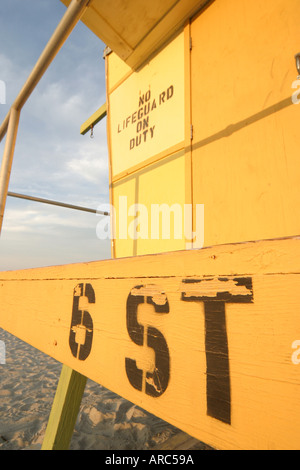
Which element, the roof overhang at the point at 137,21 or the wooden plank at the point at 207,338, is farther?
the roof overhang at the point at 137,21

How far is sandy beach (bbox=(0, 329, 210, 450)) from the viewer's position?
8.31 ft

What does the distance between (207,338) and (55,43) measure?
4.07ft

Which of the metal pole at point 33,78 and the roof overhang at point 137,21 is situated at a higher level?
the roof overhang at point 137,21

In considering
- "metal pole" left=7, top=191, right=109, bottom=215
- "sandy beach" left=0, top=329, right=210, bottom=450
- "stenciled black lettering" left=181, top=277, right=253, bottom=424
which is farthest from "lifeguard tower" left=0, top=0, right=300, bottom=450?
"sandy beach" left=0, top=329, right=210, bottom=450

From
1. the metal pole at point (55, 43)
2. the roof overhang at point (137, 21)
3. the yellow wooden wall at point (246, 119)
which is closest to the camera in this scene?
the metal pole at point (55, 43)

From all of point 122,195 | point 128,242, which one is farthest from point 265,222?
point 122,195

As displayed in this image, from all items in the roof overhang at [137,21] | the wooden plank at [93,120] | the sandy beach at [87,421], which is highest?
the roof overhang at [137,21]

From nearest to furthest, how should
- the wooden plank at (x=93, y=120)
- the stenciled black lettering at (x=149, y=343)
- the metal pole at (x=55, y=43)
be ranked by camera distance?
1. the stenciled black lettering at (x=149, y=343)
2. the metal pole at (x=55, y=43)
3. the wooden plank at (x=93, y=120)

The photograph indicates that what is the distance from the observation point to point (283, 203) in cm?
148

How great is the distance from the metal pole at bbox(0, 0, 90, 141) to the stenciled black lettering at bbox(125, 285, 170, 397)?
3.53 feet

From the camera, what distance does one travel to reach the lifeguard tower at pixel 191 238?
0.38 m

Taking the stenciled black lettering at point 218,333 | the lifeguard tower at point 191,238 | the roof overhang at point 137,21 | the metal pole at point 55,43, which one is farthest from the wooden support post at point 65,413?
the roof overhang at point 137,21

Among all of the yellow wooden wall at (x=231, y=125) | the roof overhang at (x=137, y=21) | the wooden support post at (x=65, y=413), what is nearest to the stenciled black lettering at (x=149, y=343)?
the wooden support post at (x=65, y=413)

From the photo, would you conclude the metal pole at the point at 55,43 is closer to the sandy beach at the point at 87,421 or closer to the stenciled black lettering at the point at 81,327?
the stenciled black lettering at the point at 81,327
